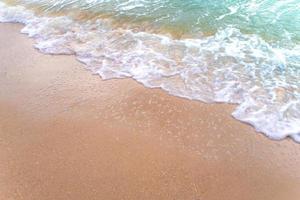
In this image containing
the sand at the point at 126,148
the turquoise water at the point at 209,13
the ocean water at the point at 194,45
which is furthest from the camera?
the turquoise water at the point at 209,13

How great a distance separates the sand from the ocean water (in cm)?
37

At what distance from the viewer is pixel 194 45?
710 centimetres

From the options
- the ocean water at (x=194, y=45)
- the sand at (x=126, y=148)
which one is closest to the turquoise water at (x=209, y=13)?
the ocean water at (x=194, y=45)

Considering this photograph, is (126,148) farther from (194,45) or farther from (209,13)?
(209,13)

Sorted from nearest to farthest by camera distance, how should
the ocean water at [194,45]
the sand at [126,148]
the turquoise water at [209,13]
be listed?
the sand at [126,148] < the ocean water at [194,45] < the turquoise water at [209,13]

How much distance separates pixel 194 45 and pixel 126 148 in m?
3.20

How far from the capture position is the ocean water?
222 inches

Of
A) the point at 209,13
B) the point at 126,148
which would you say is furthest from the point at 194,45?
the point at 126,148

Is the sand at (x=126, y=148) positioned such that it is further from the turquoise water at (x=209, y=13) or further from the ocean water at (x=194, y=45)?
the turquoise water at (x=209, y=13)

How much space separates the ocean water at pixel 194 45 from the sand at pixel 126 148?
37 cm

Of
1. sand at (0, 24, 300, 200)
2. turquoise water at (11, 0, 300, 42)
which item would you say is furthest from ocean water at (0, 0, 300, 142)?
sand at (0, 24, 300, 200)

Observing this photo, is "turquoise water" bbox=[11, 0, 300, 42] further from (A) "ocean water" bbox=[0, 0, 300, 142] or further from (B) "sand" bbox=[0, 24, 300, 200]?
(B) "sand" bbox=[0, 24, 300, 200]

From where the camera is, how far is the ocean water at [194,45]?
18.5 ft

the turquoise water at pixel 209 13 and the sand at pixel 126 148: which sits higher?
the turquoise water at pixel 209 13
